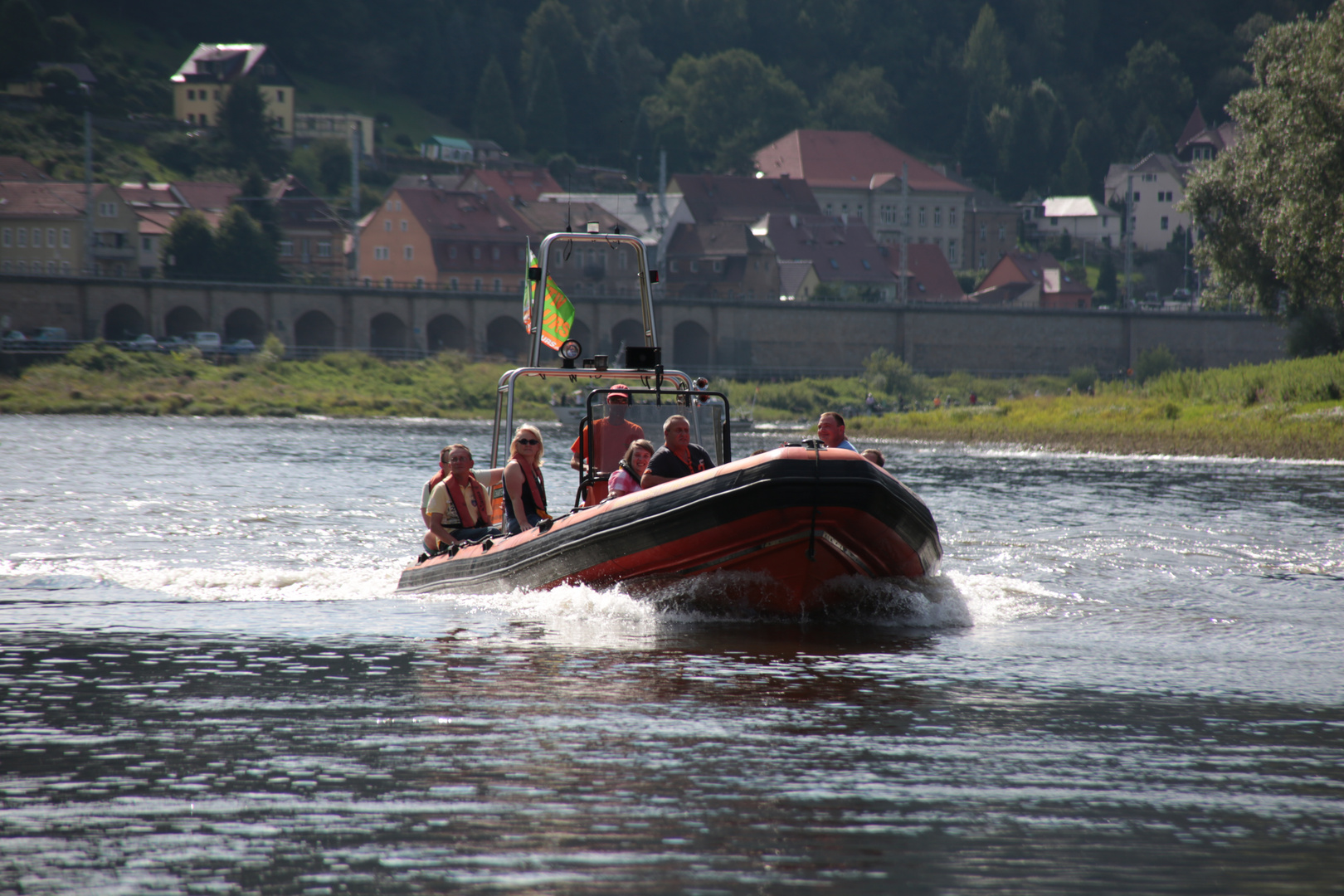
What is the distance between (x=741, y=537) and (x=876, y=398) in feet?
243

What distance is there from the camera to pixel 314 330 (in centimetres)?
8725

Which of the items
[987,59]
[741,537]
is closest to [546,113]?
[987,59]

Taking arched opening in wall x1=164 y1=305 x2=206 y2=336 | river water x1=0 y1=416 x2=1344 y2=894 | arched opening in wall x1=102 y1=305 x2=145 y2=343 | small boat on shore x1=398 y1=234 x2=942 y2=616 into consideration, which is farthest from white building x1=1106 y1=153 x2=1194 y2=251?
small boat on shore x1=398 y1=234 x2=942 y2=616

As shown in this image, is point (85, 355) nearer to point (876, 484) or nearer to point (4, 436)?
point (4, 436)

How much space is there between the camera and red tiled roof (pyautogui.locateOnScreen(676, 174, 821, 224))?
11412 centimetres

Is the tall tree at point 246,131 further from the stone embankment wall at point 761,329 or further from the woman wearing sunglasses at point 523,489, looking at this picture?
the woman wearing sunglasses at point 523,489

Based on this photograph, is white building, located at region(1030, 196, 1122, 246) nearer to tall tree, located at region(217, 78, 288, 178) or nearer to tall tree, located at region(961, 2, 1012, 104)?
tall tree, located at region(961, 2, 1012, 104)

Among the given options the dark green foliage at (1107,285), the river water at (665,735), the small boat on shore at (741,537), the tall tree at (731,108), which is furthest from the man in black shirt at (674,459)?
the tall tree at (731,108)

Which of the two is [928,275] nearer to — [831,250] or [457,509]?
[831,250]

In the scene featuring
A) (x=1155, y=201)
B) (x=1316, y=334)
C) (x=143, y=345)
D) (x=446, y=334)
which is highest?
(x=1155, y=201)

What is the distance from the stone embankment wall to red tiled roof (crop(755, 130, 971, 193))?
39.8m

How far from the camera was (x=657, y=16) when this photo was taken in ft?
528

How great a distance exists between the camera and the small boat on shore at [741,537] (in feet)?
33.6

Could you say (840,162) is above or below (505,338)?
above
